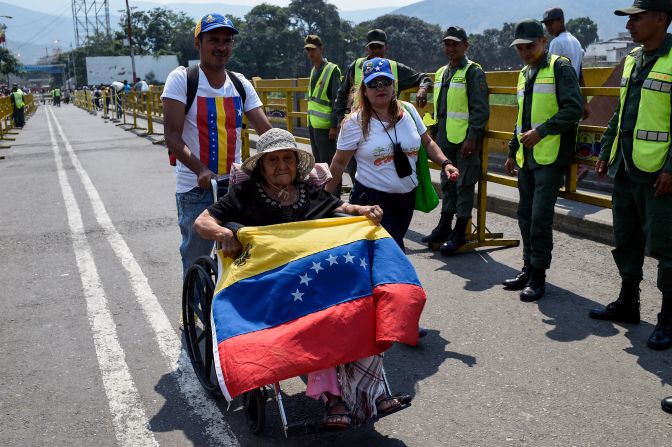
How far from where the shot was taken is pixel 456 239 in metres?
6.97

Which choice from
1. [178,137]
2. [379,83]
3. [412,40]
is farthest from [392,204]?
[412,40]

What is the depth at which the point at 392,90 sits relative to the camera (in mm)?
4664

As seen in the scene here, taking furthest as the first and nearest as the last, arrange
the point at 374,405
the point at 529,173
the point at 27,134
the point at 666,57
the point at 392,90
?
the point at 27,134 < the point at 529,173 < the point at 392,90 < the point at 666,57 < the point at 374,405

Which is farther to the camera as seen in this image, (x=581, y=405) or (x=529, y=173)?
(x=529, y=173)

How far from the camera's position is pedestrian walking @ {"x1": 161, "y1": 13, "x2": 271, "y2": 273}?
4.46m

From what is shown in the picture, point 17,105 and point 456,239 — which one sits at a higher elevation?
point 17,105

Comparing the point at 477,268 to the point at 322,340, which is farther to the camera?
the point at 477,268

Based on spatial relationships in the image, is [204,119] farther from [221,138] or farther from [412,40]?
[412,40]

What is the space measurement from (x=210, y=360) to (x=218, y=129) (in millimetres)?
1540

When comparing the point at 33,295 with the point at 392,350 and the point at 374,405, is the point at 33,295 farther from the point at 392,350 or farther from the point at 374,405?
the point at 374,405

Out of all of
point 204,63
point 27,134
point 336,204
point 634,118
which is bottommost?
point 27,134

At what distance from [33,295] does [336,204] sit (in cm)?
330

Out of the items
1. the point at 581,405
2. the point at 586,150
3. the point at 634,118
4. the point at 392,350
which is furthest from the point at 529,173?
the point at 581,405

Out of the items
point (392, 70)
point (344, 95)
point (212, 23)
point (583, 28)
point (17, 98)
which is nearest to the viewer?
point (212, 23)
